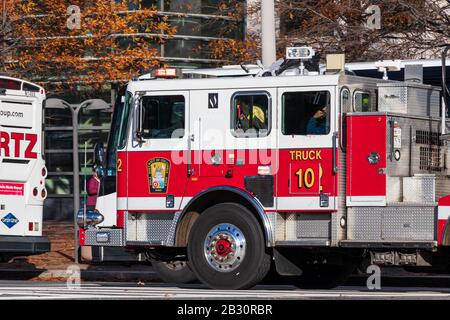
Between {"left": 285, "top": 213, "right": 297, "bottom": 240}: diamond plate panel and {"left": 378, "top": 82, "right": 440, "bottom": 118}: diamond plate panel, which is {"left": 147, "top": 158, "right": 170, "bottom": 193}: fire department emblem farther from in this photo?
{"left": 378, "top": 82, "right": 440, "bottom": 118}: diamond plate panel

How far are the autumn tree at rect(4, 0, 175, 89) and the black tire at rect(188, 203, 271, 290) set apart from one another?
11.5 metres

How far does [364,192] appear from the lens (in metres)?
15.4

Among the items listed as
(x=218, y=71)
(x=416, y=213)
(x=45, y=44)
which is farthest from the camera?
(x=45, y=44)

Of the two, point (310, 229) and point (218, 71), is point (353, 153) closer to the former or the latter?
point (310, 229)

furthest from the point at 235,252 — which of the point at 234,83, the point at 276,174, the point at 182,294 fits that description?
the point at 234,83

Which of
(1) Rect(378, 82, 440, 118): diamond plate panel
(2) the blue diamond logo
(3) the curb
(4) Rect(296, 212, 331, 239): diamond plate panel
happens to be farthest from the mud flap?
(2) the blue diamond logo

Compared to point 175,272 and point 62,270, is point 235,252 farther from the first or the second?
point 62,270

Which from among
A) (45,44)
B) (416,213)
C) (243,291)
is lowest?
(243,291)

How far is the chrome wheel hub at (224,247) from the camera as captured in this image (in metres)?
16.0

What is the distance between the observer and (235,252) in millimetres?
15977

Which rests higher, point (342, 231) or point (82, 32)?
point (82, 32)

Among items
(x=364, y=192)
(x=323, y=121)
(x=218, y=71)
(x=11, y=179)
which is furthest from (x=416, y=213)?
(x=11, y=179)

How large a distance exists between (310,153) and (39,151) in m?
6.22

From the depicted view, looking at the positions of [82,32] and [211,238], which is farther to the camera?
[82,32]
